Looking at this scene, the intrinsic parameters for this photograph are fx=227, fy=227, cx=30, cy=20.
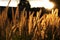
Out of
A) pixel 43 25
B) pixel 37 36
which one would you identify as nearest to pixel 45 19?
pixel 43 25

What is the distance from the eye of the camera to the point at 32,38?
3.40ft

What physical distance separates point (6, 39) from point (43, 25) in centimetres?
24

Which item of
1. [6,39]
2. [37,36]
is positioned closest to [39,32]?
[37,36]

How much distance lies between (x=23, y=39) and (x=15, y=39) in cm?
4

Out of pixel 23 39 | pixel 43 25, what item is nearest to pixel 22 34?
pixel 23 39

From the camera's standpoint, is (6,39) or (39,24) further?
(39,24)

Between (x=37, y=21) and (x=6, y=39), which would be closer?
(x=6, y=39)

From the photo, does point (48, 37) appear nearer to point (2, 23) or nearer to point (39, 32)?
point (39, 32)

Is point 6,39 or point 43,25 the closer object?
point 6,39

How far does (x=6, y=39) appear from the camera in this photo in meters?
1.00

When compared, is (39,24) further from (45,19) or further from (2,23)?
(2,23)

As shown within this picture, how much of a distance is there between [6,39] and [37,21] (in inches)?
7.6

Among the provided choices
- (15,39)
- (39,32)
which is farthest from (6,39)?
(39,32)

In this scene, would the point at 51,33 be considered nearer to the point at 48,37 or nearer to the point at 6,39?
the point at 48,37
